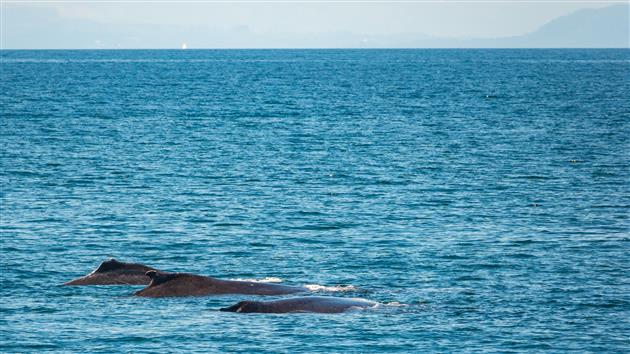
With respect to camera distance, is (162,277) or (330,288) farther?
(330,288)

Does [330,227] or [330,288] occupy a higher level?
[330,288]

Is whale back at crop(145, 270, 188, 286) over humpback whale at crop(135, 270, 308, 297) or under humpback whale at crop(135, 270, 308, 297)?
over

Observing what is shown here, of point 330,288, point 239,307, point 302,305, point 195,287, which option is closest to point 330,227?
point 330,288

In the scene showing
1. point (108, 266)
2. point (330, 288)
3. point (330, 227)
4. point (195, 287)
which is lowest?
point (330, 227)

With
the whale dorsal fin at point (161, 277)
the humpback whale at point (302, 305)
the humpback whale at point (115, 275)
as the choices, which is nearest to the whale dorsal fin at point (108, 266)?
the humpback whale at point (115, 275)

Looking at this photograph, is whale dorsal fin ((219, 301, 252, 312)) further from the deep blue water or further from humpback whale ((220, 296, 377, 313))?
the deep blue water

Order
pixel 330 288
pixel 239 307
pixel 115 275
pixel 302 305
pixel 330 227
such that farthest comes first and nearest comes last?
1. pixel 330 227
2. pixel 115 275
3. pixel 330 288
4. pixel 302 305
5. pixel 239 307

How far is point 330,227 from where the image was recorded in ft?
156

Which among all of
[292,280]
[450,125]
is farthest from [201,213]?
[450,125]

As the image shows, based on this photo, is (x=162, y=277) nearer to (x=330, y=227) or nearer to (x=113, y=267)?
(x=113, y=267)

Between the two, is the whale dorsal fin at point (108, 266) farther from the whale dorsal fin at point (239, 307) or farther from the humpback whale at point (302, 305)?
the whale dorsal fin at point (239, 307)

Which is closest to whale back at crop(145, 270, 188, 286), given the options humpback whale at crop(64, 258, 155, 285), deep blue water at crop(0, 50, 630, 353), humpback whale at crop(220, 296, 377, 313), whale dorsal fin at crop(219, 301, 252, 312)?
deep blue water at crop(0, 50, 630, 353)

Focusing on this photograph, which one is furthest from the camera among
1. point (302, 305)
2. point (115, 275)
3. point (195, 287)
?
point (115, 275)

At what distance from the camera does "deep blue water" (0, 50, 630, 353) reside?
30.2 meters
